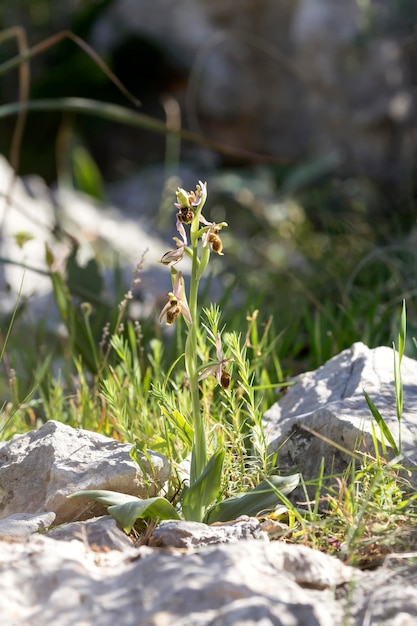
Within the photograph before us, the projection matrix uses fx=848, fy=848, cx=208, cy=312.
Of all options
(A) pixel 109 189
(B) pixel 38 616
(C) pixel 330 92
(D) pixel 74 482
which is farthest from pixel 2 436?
(A) pixel 109 189

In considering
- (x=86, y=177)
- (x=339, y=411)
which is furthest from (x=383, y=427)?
(x=86, y=177)

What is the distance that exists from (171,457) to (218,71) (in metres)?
6.27

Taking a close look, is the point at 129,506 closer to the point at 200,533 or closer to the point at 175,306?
the point at 200,533

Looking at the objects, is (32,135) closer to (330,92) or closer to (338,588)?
(330,92)

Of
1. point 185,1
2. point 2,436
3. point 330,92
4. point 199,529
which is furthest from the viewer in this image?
point 185,1

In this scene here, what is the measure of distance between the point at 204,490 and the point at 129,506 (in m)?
0.13

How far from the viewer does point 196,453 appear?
4.58ft

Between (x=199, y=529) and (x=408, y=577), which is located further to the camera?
(x=199, y=529)

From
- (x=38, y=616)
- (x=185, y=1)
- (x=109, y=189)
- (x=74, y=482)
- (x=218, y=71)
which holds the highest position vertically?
(x=185, y=1)

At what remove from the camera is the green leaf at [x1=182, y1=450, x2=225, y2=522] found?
1342 mm

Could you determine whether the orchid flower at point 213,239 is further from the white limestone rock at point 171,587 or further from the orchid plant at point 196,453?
the white limestone rock at point 171,587

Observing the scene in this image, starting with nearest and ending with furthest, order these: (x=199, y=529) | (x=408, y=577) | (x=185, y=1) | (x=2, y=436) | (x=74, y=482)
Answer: (x=408, y=577) < (x=199, y=529) < (x=74, y=482) < (x=2, y=436) < (x=185, y=1)

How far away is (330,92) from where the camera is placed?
5.54 metres

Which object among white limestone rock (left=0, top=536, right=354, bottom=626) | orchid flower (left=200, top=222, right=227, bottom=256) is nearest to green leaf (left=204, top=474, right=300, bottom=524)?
white limestone rock (left=0, top=536, right=354, bottom=626)
